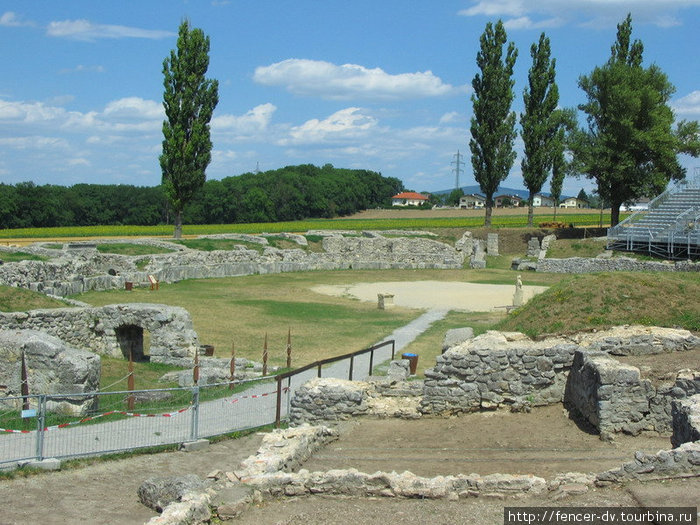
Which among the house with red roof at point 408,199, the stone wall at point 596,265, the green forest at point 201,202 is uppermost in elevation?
the house with red roof at point 408,199

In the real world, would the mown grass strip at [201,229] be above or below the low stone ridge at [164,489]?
above

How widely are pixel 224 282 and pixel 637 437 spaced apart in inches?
1288

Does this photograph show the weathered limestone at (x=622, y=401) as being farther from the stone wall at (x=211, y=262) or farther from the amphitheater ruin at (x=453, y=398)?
the stone wall at (x=211, y=262)

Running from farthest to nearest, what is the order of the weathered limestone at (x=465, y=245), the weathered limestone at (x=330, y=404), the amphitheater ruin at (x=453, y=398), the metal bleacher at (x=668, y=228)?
the weathered limestone at (x=465, y=245) → the metal bleacher at (x=668, y=228) → the weathered limestone at (x=330, y=404) → the amphitheater ruin at (x=453, y=398)

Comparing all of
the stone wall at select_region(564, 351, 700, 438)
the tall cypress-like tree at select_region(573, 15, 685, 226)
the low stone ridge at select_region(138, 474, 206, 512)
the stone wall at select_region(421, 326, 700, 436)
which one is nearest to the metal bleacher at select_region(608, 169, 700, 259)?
the tall cypress-like tree at select_region(573, 15, 685, 226)

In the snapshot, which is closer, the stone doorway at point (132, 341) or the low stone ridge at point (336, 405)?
the low stone ridge at point (336, 405)

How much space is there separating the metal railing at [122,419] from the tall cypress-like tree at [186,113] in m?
36.5

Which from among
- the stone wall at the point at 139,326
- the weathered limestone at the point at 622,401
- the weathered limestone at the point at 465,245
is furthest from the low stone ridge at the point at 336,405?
the weathered limestone at the point at 465,245

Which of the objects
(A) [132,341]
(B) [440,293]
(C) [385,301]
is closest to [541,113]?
(B) [440,293]

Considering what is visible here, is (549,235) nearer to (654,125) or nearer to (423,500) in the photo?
(654,125)

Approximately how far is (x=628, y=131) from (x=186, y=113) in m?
31.9

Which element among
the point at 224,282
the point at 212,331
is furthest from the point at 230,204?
the point at 212,331

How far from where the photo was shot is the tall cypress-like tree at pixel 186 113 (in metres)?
51.9

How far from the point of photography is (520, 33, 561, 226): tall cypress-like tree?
197ft
